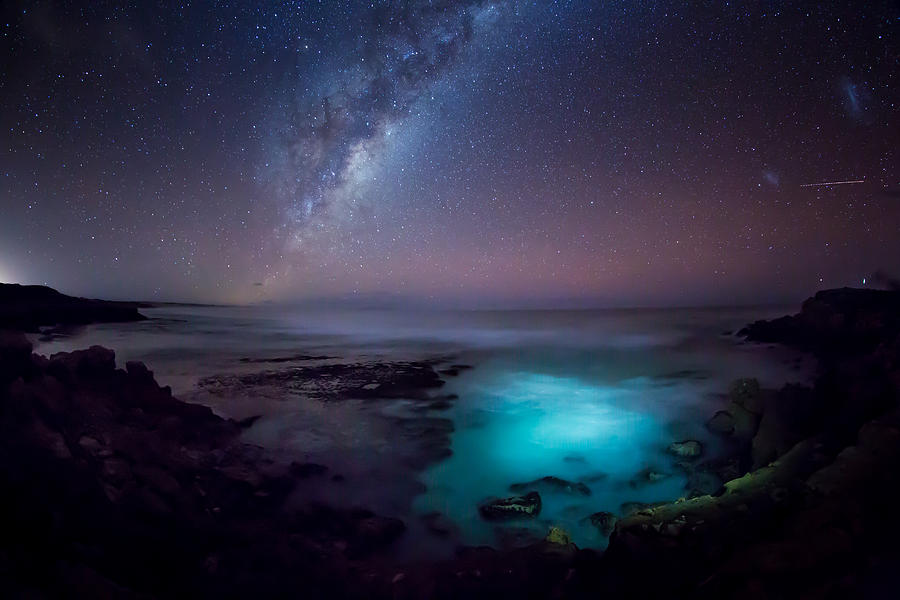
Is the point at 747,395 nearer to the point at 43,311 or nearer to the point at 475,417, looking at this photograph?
the point at 475,417

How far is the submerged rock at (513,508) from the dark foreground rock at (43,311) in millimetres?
19202

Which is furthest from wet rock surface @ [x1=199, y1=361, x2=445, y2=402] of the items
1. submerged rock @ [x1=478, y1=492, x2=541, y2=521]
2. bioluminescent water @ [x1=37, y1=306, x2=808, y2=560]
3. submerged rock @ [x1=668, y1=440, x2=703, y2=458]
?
submerged rock @ [x1=668, y1=440, x2=703, y2=458]

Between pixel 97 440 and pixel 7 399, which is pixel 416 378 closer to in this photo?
pixel 97 440

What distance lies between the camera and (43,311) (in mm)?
18984

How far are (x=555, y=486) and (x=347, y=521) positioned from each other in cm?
455

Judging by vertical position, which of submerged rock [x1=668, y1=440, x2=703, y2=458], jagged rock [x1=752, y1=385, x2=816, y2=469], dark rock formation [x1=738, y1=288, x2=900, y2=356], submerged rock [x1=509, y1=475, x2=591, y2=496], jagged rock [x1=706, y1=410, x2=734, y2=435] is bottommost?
submerged rock [x1=509, y1=475, x2=591, y2=496]

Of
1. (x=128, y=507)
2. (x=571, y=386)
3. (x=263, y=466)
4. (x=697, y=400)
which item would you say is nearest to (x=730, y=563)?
(x=128, y=507)

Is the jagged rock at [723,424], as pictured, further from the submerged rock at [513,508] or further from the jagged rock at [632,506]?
the submerged rock at [513,508]

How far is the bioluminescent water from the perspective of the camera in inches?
341

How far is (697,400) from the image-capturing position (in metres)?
16.4

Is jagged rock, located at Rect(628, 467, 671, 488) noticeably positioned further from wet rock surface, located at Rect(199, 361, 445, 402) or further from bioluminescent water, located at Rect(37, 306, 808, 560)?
wet rock surface, located at Rect(199, 361, 445, 402)

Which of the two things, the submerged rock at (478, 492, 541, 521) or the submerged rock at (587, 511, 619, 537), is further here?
the submerged rock at (478, 492, 541, 521)

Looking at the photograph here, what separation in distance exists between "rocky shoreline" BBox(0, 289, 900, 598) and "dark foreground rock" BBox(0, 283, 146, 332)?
46.4 feet

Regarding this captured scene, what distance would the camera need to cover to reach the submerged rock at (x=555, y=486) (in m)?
9.08
